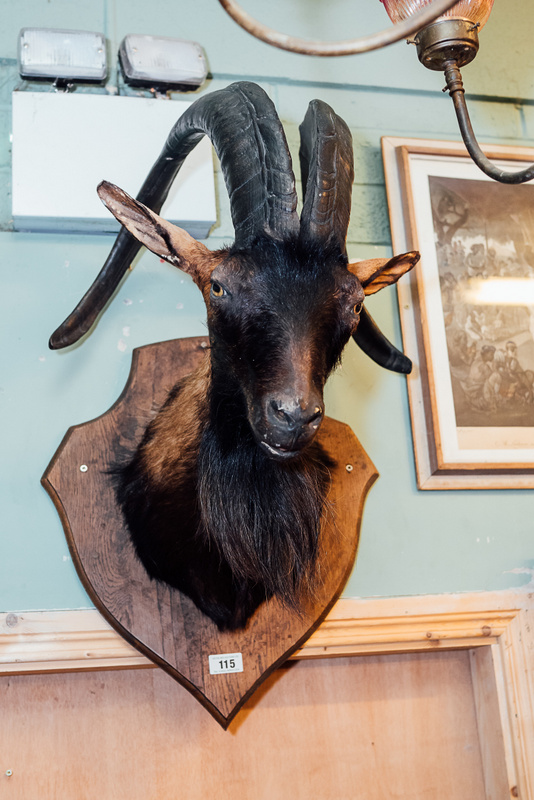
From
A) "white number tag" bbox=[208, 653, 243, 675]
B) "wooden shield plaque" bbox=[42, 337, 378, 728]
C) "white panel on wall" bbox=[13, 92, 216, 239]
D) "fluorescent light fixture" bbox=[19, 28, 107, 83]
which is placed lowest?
"white number tag" bbox=[208, 653, 243, 675]

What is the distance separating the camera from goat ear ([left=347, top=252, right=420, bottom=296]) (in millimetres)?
1627

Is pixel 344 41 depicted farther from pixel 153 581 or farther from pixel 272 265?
pixel 153 581

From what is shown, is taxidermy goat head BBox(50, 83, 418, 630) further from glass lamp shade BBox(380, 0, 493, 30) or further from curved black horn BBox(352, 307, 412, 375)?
glass lamp shade BBox(380, 0, 493, 30)

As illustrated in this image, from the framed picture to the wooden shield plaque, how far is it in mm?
348

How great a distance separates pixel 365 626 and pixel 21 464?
3.05ft

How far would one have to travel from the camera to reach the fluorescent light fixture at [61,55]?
77.8 inches

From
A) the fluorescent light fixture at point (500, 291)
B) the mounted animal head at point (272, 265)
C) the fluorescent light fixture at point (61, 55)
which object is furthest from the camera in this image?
the fluorescent light fixture at point (500, 291)

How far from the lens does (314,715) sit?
1.88m

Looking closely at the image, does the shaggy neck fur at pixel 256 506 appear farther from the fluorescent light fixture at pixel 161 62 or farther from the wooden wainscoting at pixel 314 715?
the fluorescent light fixture at pixel 161 62

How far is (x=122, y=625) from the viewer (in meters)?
1.68

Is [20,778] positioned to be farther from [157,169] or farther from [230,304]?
[157,169]

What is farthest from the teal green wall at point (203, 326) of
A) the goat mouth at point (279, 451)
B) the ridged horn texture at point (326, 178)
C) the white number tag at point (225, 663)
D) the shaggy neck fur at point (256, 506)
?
the goat mouth at point (279, 451)

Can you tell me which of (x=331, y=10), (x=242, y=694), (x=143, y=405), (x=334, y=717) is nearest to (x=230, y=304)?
(x=143, y=405)

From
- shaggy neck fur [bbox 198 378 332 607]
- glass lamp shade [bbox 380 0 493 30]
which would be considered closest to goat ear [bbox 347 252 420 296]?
shaggy neck fur [bbox 198 378 332 607]
